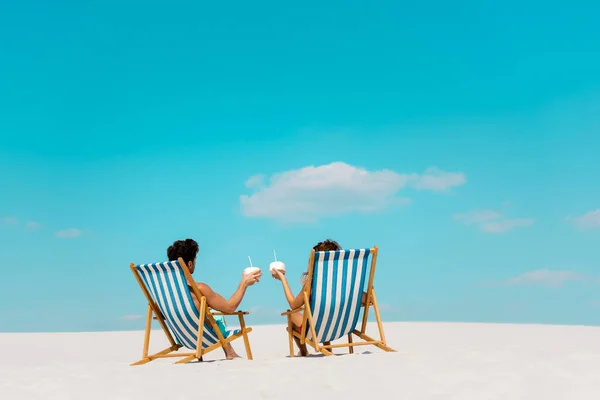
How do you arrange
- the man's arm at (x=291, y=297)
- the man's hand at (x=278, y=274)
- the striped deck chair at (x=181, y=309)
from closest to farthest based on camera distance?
the striped deck chair at (x=181, y=309), the man's arm at (x=291, y=297), the man's hand at (x=278, y=274)

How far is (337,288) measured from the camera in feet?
20.5

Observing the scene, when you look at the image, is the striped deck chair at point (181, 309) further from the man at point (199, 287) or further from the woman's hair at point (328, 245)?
the woman's hair at point (328, 245)

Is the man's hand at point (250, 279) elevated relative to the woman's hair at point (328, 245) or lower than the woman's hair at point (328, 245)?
lower

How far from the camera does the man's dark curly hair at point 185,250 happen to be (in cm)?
618

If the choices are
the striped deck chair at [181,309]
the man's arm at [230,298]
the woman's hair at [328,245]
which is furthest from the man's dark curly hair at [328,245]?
the striped deck chair at [181,309]

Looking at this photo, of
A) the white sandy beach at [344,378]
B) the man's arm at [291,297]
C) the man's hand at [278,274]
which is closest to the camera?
the white sandy beach at [344,378]

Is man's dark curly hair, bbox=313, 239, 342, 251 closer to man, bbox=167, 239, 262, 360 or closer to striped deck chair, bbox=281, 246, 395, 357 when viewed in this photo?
striped deck chair, bbox=281, 246, 395, 357

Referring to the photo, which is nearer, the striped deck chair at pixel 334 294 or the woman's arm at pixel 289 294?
the striped deck chair at pixel 334 294

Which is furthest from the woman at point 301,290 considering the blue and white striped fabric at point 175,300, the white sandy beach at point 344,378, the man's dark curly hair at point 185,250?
the white sandy beach at point 344,378

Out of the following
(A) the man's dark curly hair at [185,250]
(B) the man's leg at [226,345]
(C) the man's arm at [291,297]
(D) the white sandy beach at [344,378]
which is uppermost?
(A) the man's dark curly hair at [185,250]

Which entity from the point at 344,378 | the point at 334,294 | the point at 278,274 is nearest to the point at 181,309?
the point at 278,274

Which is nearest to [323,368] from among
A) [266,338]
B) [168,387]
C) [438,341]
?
[168,387]

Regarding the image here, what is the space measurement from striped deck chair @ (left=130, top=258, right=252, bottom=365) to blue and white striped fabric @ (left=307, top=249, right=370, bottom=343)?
73 centimetres

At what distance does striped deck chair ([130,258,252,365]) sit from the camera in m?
6.08
